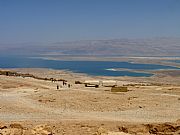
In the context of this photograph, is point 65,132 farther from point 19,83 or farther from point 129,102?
point 19,83

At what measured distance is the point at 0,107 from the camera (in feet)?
84.6

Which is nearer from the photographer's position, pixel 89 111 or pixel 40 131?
pixel 40 131

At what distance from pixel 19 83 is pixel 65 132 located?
78.6 ft

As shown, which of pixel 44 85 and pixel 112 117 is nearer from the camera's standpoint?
pixel 112 117

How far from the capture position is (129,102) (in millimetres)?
27938

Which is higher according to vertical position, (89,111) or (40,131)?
(40,131)

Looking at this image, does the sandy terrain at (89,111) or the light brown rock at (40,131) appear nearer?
the light brown rock at (40,131)

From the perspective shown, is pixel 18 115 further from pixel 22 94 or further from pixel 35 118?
pixel 22 94

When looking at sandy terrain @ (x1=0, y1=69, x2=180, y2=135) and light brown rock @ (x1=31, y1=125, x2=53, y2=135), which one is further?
sandy terrain @ (x1=0, y1=69, x2=180, y2=135)

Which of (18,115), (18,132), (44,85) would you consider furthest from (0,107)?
(44,85)

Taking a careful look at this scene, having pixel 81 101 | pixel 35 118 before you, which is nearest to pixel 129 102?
pixel 81 101

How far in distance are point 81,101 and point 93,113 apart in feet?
11.4

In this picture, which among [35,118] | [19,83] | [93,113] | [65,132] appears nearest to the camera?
[65,132]

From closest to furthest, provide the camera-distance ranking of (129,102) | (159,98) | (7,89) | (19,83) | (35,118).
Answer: (35,118), (129,102), (159,98), (7,89), (19,83)
